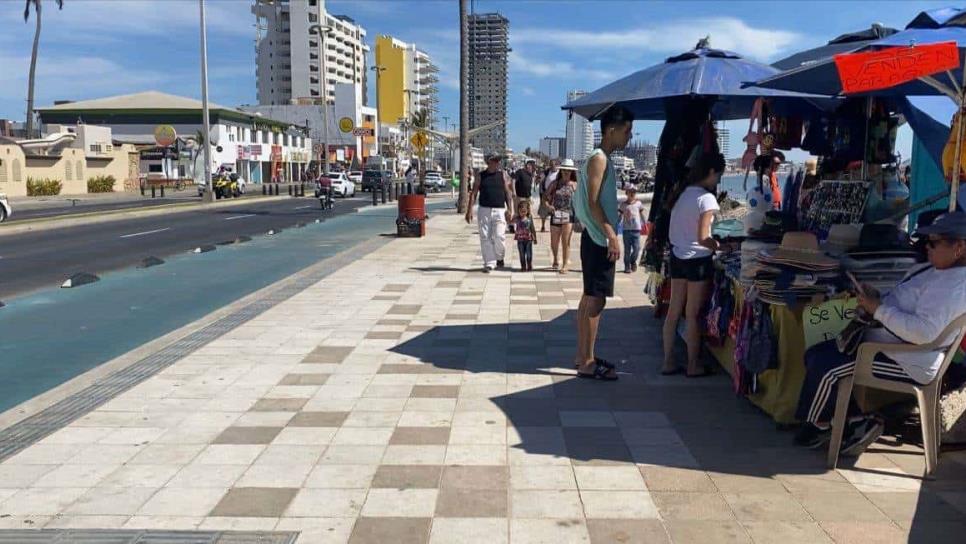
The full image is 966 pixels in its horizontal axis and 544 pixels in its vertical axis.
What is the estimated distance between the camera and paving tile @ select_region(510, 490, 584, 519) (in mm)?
3492

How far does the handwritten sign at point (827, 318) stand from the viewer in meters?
4.41

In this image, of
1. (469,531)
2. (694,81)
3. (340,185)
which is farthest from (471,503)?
(340,185)

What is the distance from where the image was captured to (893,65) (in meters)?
3.74

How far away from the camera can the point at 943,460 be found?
13.5ft

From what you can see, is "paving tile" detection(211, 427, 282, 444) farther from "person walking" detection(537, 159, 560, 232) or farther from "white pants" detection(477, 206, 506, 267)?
"person walking" detection(537, 159, 560, 232)

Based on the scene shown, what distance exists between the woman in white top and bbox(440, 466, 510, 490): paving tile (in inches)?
93.7

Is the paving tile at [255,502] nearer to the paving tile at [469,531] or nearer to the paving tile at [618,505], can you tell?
the paving tile at [469,531]

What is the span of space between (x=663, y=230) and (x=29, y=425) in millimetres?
5220

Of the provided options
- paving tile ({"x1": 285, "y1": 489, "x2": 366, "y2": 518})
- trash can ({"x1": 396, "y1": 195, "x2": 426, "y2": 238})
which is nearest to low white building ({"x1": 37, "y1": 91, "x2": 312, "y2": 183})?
trash can ({"x1": 396, "y1": 195, "x2": 426, "y2": 238})

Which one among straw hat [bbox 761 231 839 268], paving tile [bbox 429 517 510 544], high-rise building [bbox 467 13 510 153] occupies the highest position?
high-rise building [bbox 467 13 510 153]

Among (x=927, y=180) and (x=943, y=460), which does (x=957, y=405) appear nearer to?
(x=943, y=460)

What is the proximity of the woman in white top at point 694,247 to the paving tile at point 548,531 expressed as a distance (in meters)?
2.73

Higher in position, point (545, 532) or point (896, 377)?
point (896, 377)

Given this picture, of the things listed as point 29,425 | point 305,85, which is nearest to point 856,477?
point 29,425
